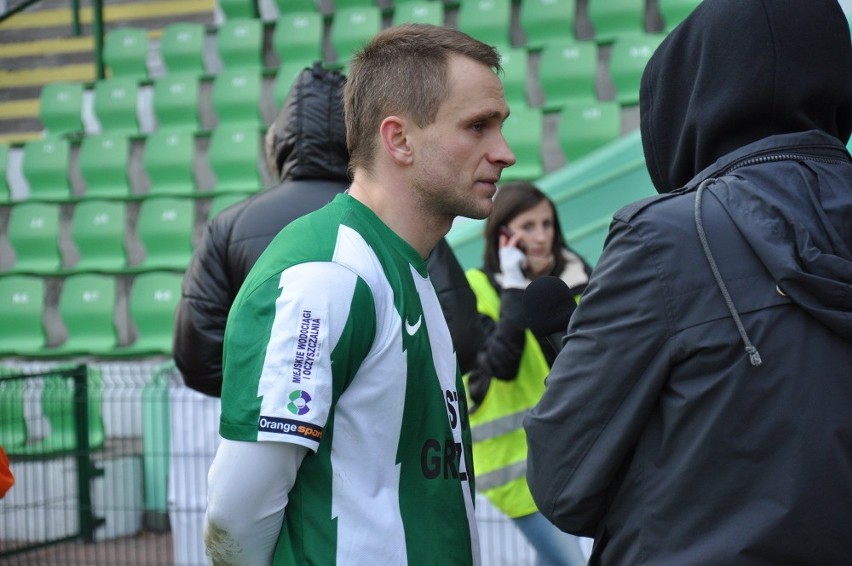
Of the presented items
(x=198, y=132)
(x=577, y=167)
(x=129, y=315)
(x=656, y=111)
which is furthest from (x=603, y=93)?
(x=656, y=111)

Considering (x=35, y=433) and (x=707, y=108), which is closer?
(x=707, y=108)

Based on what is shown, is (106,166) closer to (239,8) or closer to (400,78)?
(239,8)

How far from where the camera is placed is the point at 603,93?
7922mm

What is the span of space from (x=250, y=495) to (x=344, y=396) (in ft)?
0.68

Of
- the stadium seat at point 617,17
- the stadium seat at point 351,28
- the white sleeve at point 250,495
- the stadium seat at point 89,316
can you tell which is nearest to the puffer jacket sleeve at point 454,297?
the white sleeve at point 250,495

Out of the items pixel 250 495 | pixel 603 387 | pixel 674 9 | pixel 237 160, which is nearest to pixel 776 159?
pixel 603 387

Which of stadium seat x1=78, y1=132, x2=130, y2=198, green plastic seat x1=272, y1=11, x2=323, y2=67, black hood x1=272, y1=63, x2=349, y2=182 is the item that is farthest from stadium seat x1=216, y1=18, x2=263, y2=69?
black hood x1=272, y1=63, x2=349, y2=182

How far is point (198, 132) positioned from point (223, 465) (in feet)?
23.8

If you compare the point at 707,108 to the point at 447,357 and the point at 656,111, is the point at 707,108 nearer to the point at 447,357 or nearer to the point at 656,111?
the point at 656,111

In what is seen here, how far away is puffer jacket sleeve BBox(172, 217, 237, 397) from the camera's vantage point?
292 centimetres

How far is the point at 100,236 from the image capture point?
321 inches

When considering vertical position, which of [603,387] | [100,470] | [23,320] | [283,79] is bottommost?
[100,470]

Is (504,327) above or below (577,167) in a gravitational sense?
below

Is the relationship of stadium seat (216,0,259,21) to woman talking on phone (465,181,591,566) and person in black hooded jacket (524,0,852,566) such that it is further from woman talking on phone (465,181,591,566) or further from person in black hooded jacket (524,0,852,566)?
person in black hooded jacket (524,0,852,566)
